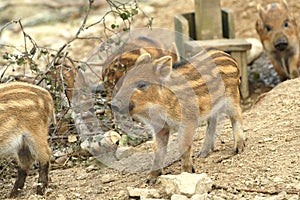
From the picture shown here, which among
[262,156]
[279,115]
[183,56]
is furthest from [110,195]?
[183,56]

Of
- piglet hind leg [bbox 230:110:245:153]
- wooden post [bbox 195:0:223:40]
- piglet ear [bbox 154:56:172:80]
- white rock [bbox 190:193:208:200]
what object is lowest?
white rock [bbox 190:193:208:200]

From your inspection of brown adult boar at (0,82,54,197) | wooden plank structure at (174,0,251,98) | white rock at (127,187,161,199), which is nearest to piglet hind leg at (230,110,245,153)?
white rock at (127,187,161,199)

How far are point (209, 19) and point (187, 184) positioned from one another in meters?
5.07

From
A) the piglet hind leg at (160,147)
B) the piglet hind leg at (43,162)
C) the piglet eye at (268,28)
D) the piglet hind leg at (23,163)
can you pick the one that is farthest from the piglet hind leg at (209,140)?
the piglet eye at (268,28)

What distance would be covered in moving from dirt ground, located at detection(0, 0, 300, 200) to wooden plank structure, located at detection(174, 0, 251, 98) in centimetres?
154

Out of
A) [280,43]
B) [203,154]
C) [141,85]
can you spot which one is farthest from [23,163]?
[280,43]

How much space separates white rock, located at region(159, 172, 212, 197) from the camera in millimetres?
5512

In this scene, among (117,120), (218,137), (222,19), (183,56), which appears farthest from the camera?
(222,19)

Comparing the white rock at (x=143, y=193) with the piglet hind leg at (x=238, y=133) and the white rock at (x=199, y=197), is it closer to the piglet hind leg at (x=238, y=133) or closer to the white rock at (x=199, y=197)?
the white rock at (x=199, y=197)

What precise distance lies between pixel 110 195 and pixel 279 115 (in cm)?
213

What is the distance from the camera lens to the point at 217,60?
679 cm

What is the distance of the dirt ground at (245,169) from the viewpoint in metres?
5.70

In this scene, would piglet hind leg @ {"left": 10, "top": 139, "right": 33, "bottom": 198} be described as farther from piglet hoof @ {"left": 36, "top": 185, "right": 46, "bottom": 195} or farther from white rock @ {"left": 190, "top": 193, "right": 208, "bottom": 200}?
white rock @ {"left": 190, "top": 193, "right": 208, "bottom": 200}

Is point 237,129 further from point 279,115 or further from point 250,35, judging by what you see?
point 250,35
